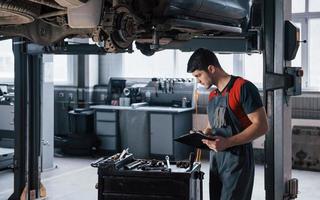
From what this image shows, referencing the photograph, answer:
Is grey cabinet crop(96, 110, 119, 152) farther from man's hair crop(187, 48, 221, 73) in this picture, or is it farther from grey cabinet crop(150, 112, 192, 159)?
man's hair crop(187, 48, 221, 73)

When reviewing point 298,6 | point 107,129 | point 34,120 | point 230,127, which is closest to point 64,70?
point 107,129

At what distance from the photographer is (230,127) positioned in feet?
8.84

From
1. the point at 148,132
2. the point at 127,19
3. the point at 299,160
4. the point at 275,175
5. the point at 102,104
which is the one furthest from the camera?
the point at 102,104

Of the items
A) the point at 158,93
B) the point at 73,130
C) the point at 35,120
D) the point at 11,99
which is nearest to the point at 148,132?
the point at 158,93

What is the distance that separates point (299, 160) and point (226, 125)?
12.7ft

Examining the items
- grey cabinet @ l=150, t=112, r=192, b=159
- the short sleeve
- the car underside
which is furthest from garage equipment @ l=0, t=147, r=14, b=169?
the short sleeve

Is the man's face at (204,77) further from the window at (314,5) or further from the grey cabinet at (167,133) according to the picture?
the window at (314,5)

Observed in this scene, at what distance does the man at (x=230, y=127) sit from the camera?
2580 millimetres

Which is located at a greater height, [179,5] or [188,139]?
[179,5]

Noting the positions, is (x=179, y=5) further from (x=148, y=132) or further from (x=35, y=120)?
(x=148, y=132)

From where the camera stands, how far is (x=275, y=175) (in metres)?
2.69

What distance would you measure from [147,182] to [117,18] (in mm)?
1096

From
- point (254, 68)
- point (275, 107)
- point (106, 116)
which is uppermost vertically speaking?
point (254, 68)

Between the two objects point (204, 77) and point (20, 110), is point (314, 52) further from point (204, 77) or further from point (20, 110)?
point (204, 77)
